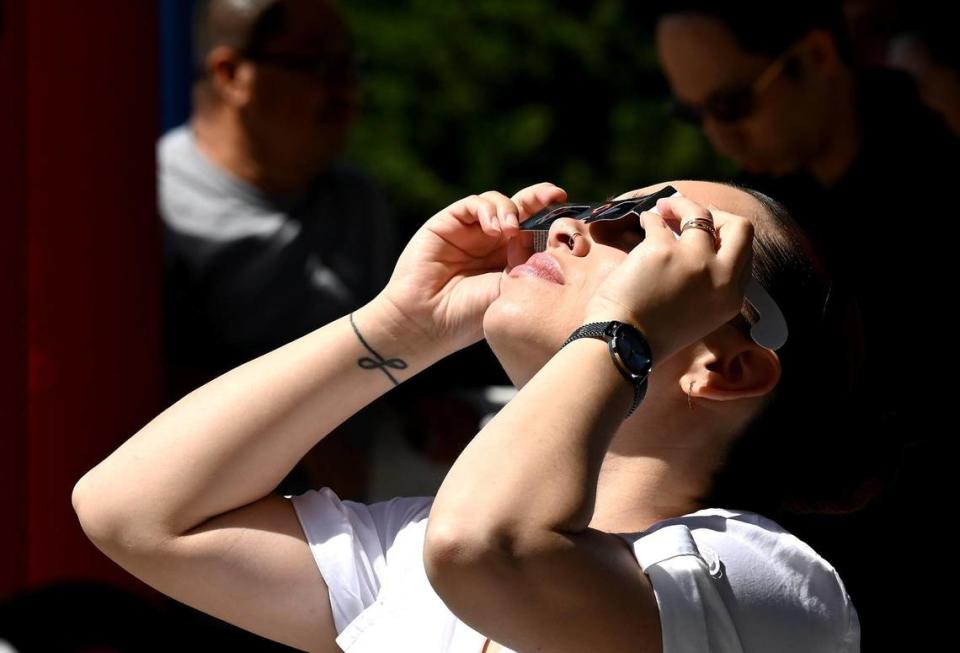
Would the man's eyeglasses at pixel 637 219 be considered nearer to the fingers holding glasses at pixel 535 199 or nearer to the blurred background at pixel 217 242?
the fingers holding glasses at pixel 535 199

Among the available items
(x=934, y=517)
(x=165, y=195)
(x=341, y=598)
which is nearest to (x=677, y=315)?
(x=341, y=598)

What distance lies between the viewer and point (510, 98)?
28.6 ft

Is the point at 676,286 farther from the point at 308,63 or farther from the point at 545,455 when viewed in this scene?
the point at 308,63

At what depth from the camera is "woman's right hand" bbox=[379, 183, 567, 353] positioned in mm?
1816

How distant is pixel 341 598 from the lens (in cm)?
175

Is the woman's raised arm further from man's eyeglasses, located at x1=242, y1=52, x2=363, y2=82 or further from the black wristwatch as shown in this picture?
man's eyeglasses, located at x1=242, y1=52, x2=363, y2=82

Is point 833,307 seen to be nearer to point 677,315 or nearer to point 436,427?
point 677,315

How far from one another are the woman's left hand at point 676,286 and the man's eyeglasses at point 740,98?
1.33 m

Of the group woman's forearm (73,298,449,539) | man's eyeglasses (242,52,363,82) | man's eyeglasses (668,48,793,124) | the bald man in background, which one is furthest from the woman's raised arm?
man's eyeglasses (242,52,363,82)

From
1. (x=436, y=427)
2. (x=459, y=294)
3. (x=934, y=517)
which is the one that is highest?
(x=459, y=294)

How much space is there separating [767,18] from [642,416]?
1.37 meters

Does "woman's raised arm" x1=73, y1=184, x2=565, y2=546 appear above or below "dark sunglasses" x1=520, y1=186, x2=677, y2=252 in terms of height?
below

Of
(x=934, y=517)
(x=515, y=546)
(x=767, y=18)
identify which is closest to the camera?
(x=515, y=546)

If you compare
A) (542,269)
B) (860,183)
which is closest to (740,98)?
(860,183)
